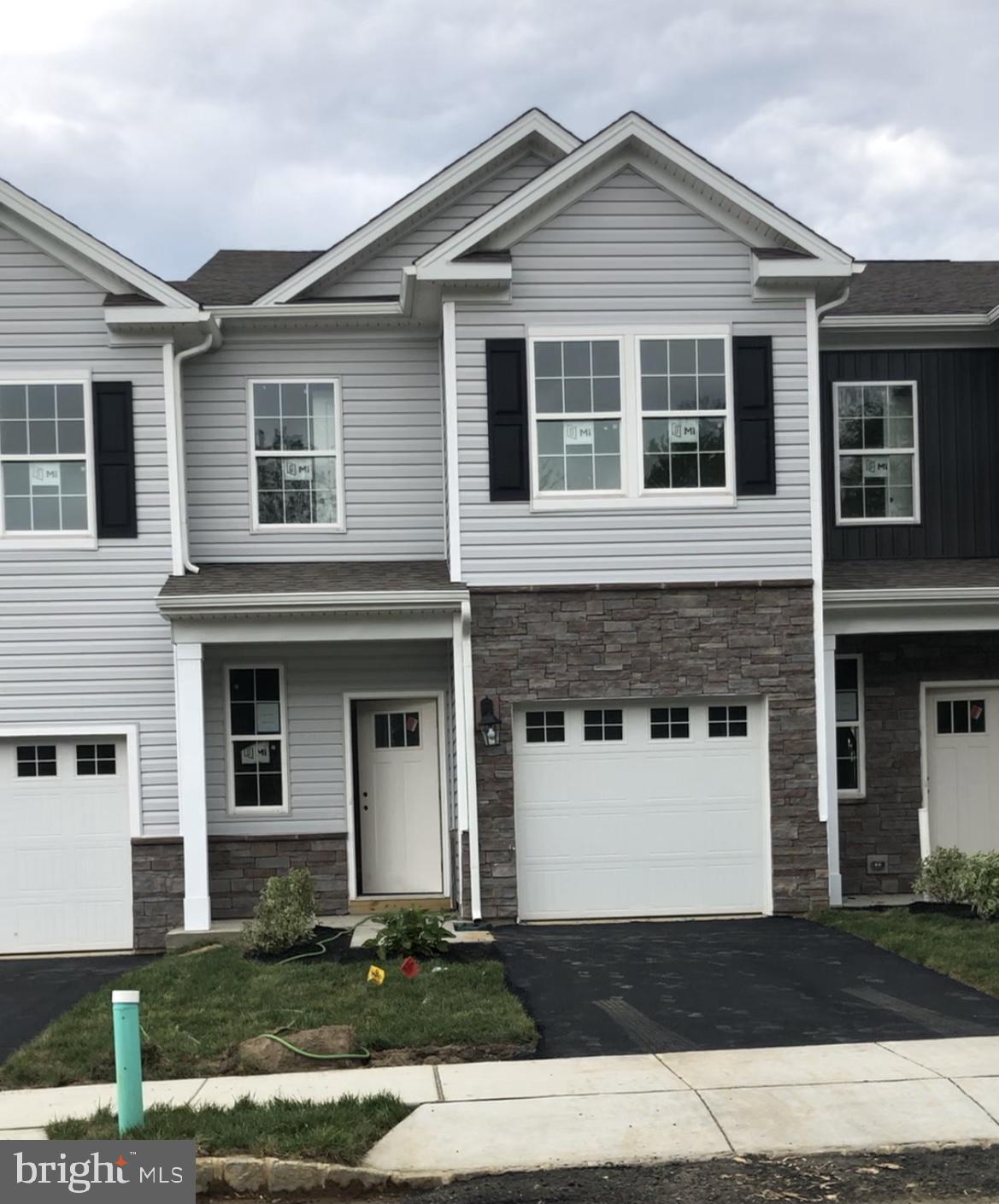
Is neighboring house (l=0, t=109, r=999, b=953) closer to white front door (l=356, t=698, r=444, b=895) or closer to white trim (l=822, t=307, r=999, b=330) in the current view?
white front door (l=356, t=698, r=444, b=895)

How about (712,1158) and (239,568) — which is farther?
(239,568)

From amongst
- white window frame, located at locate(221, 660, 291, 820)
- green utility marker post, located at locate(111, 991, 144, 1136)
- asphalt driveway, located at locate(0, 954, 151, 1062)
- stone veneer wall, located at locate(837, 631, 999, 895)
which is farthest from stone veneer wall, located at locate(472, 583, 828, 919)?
green utility marker post, located at locate(111, 991, 144, 1136)

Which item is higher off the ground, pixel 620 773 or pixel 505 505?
pixel 505 505

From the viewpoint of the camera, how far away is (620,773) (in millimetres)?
13836

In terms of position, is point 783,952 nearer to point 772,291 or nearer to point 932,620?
point 932,620

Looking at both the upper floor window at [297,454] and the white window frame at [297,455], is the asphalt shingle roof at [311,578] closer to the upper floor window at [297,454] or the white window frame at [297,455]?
the white window frame at [297,455]

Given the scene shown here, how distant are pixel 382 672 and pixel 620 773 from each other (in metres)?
2.78

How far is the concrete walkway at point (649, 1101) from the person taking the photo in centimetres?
689

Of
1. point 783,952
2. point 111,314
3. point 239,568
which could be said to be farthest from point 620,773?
point 111,314

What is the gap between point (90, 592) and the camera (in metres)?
13.9

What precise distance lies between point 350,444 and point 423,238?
250 centimetres

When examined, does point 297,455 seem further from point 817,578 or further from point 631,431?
point 817,578

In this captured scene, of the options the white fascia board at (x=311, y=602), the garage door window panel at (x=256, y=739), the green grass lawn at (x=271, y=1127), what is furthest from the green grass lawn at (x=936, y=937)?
the garage door window panel at (x=256, y=739)

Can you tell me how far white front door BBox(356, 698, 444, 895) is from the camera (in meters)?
14.8
